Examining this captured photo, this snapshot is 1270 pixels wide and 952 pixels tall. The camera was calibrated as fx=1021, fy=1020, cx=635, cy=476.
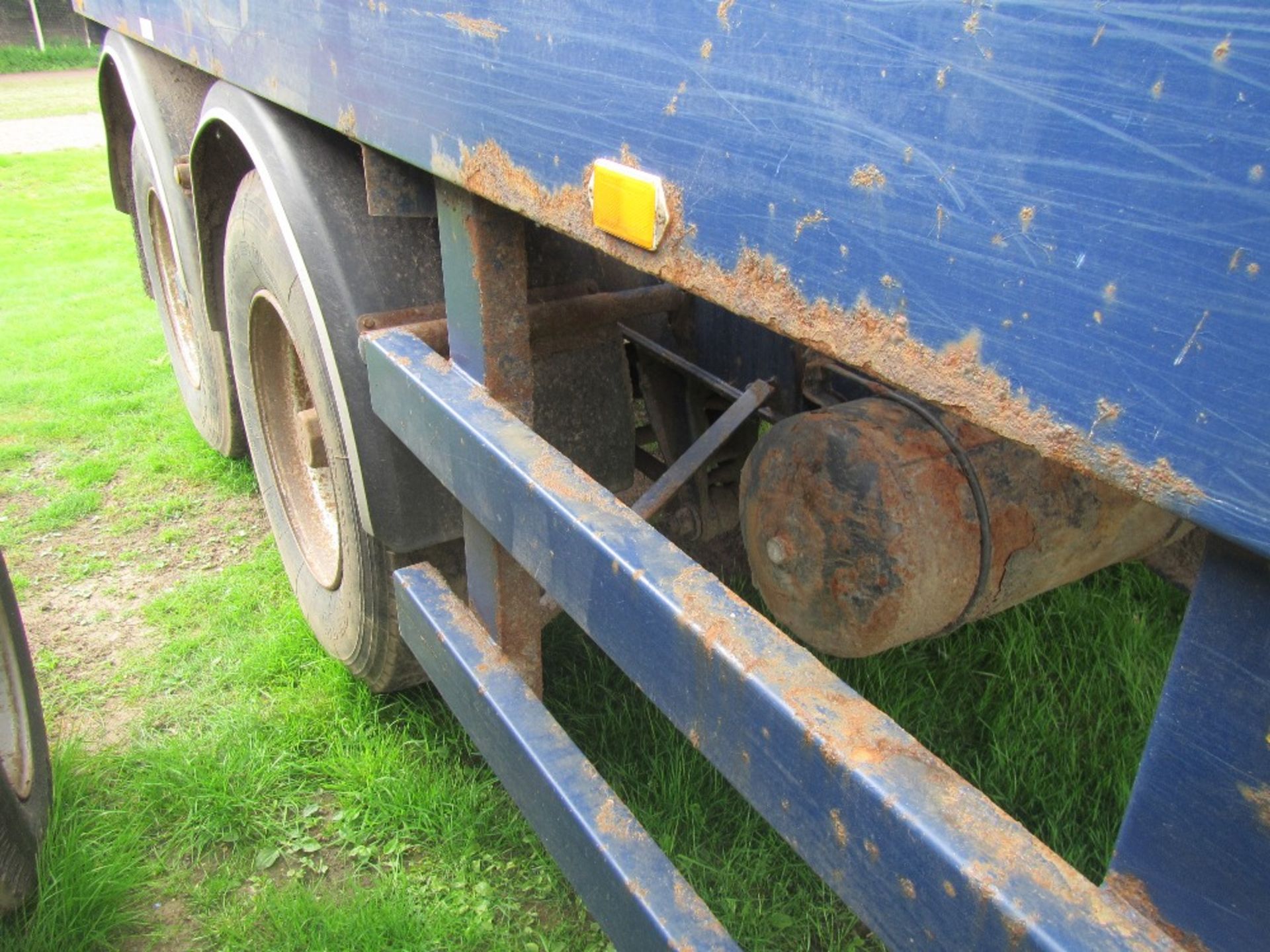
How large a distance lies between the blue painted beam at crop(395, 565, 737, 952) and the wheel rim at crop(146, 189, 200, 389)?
2537mm

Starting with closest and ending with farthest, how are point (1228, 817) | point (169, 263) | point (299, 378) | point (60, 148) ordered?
point (1228, 817), point (299, 378), point (169, 263), point (60, 148)

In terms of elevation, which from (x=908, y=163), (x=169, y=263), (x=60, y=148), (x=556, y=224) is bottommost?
(x=60, y=148)

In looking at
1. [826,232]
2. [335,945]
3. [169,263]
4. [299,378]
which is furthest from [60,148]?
[826,232]

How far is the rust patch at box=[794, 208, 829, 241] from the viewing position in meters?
0.74

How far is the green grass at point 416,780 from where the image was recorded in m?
1.89

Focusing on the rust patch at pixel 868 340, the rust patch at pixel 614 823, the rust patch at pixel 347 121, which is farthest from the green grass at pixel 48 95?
the rust patch at pixel 868 340

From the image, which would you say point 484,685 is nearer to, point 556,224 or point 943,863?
point 556,224

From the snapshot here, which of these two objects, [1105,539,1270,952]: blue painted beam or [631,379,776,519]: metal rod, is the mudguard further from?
[1105,539,1270,952]: blue painted beam

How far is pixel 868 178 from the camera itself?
27.4 inches

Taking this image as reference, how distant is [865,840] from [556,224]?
0.67 m

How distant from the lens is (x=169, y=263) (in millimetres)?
4152

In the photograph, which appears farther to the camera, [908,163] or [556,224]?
[556,224]

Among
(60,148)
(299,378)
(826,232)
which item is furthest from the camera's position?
(60,148)

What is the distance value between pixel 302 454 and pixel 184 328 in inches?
70.6
